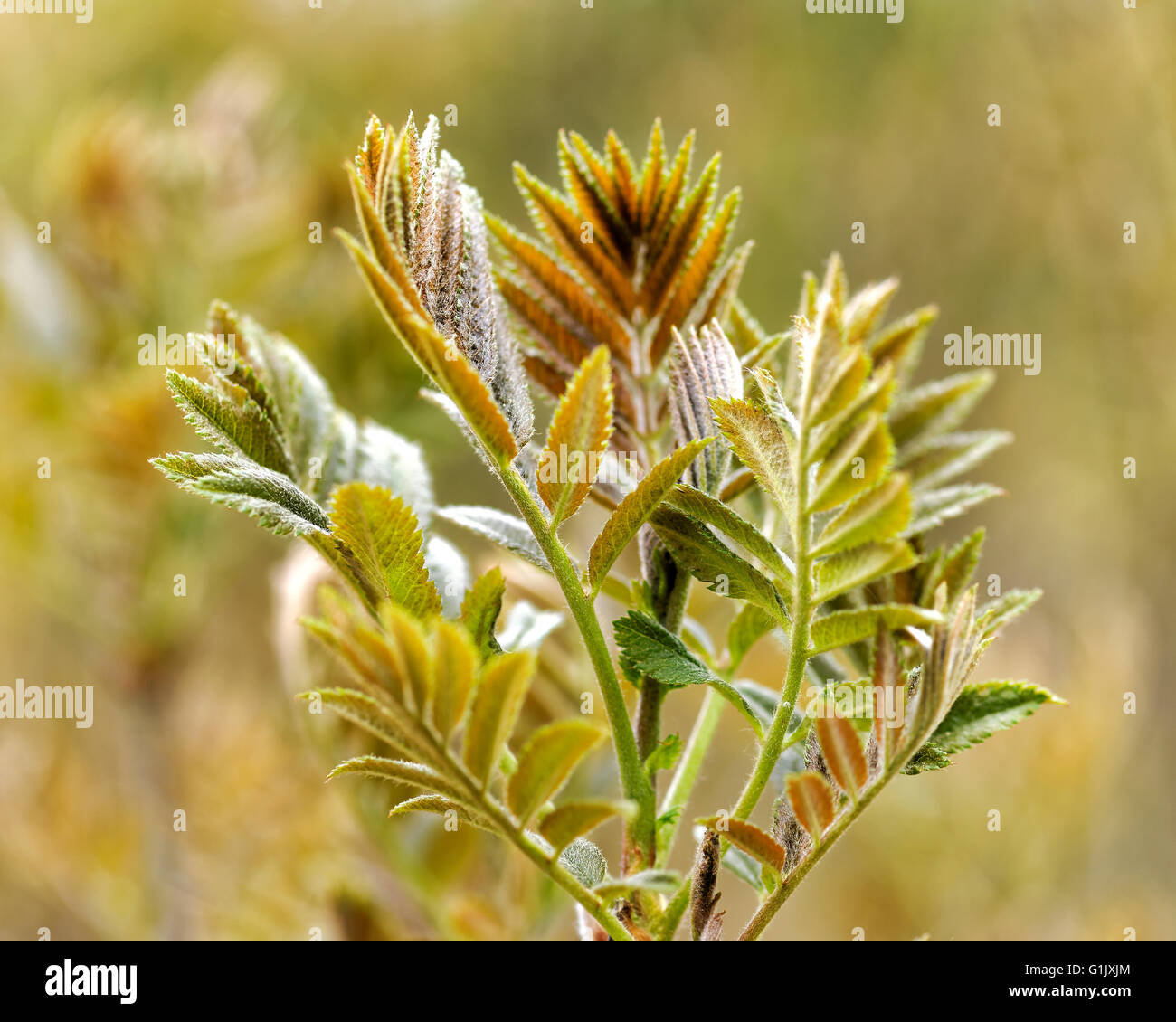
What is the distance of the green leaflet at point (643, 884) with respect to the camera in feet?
0.84

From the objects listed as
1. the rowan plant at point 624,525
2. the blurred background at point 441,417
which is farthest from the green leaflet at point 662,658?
the blurred background at point 441,417

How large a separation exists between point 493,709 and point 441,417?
803 millimetres

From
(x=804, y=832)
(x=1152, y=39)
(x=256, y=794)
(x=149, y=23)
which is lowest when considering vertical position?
A: (x=256, y=794)

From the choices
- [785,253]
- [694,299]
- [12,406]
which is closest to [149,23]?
[785,253]

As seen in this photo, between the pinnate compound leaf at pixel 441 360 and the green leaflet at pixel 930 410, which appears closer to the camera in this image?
the pinnate compound leaf at pixel 441 360

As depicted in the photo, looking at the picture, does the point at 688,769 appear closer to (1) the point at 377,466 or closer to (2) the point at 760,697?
(2) the point at 760,697

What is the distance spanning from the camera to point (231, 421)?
1.06 feet

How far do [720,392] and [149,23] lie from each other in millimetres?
3138

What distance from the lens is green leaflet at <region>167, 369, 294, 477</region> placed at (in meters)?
0.30

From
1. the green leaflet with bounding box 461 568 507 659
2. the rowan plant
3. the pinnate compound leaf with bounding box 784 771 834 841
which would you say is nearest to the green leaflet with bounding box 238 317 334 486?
the rowan plant

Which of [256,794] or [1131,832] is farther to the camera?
[1131,832]

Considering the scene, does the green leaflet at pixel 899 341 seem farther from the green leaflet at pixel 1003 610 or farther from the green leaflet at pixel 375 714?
the green leaflet at pixel 375 714

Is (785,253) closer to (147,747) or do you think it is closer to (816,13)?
(816,13)
